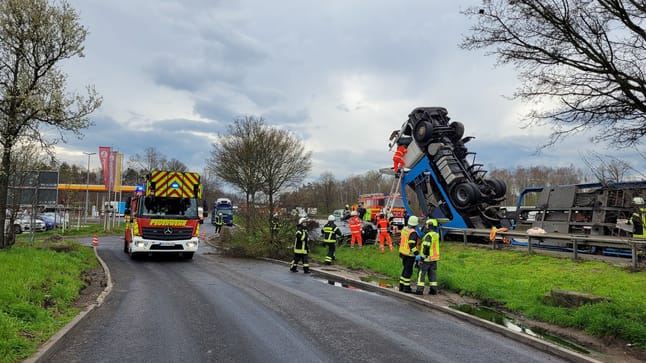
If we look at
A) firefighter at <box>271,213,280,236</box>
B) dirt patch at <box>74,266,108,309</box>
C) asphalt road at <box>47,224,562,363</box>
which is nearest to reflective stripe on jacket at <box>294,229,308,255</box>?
asphalt road at <box>47,224,562,363</box>

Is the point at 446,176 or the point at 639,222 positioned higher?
the point at 446,176

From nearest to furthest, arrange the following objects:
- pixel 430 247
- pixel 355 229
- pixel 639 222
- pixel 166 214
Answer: pixel 430 247 → pixel 639 222 → pixel 166 214 → pixel 355 229

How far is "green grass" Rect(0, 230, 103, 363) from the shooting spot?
222 inches

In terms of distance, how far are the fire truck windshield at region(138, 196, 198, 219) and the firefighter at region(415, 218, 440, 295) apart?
359 inches

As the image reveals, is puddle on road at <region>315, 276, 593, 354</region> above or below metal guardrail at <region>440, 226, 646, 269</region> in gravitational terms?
below

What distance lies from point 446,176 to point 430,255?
7722mm

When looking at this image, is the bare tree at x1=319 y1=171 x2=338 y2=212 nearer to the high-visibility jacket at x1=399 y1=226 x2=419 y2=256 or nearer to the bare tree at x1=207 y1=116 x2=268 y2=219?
the bare tree at x1=207 y1=116 x2=268 y2=219

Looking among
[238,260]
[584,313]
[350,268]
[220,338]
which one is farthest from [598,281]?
[238,260]

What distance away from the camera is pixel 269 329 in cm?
685

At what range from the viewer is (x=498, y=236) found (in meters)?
15.4

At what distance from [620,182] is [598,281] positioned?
16.9 feet

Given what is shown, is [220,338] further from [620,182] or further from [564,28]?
[620,182]

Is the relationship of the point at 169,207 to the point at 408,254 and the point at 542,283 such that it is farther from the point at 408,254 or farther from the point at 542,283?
the point at 542,283

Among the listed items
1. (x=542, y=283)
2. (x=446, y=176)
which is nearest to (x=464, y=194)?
(x=446, y=176)
